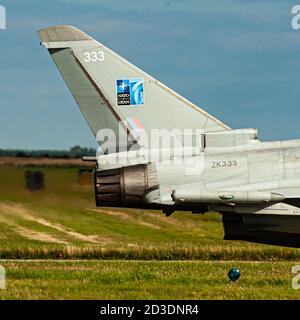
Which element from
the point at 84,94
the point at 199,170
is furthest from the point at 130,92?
the point at 199,170

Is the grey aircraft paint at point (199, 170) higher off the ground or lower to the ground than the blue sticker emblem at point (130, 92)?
lower

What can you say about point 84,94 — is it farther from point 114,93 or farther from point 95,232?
point 95,232

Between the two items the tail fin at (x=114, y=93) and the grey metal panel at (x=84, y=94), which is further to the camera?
the grey metal panel at (x=84, y=94)

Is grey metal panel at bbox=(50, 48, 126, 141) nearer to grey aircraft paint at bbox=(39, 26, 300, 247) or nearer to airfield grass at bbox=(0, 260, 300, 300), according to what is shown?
grey aircraft paint at bbox=(39, 26, 300, 247)

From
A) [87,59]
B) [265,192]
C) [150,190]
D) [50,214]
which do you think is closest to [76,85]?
[87,59]

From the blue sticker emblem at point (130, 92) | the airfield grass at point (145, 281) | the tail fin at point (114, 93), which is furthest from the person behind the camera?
the blue sticker emblem at point (130, 92)

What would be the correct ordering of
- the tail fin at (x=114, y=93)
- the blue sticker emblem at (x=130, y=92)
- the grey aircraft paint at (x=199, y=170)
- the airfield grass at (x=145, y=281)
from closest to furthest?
the airfield grass at (x=145, y=281) → the grey aircraft paint at (x=199, y=170) → the tail fin at (x=114, y=93) → the blue sticker emblem at (x=130, y=92)

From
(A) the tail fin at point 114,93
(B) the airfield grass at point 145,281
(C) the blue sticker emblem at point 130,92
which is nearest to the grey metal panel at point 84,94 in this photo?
(A) the tail fin at point 114,93

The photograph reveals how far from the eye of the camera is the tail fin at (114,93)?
24391 mm

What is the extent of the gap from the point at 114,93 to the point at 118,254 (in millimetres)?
6458

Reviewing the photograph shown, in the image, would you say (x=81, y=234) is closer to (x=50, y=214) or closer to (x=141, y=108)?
(x=50, y=214)

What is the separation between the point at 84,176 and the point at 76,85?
563cm

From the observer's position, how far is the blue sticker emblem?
80.5 feet

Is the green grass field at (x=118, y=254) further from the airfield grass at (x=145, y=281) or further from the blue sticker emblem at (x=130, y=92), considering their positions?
the blue sticker emblem at (x=130, y=92)
